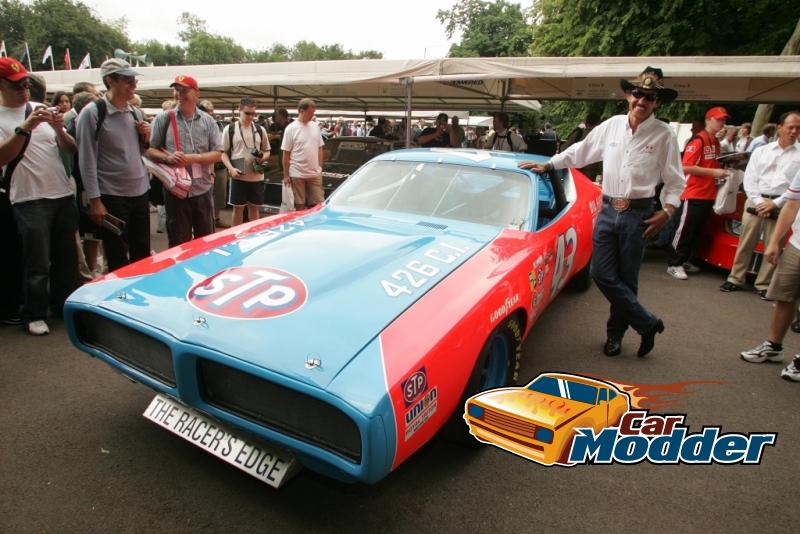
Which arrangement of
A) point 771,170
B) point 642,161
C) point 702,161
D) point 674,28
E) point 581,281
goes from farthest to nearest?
point 674,28
point 702,161
point 581,281
point 771,170
point 642,161

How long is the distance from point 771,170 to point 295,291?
496 cm

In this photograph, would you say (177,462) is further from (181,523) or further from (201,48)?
(201,48)

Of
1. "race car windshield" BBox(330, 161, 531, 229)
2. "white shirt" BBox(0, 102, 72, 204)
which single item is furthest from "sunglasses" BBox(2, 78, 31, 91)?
"race car windshield" BBox(330, 161, 531, 229)

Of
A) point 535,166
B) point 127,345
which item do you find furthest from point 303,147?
point 127,345

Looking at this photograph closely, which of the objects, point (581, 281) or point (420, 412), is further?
point (581, 281)

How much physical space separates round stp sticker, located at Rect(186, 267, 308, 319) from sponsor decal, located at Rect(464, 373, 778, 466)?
2.98 feet

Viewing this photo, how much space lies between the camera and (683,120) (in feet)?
43.1

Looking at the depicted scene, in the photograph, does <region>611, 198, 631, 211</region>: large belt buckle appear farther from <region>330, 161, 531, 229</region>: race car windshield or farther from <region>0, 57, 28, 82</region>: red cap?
<region>0, 57, 28, 82</region>: red cap

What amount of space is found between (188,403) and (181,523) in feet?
1.48

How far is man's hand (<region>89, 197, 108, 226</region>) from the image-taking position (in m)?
3.41

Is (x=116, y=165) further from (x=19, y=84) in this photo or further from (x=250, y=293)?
(x=250, y=293)

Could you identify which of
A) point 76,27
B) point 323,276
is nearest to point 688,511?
point 323,276

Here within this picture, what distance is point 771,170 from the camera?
15.3 feet

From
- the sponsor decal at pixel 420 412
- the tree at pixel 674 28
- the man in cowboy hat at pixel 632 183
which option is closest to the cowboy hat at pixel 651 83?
the man in cowboy hat at pixel 632 183
